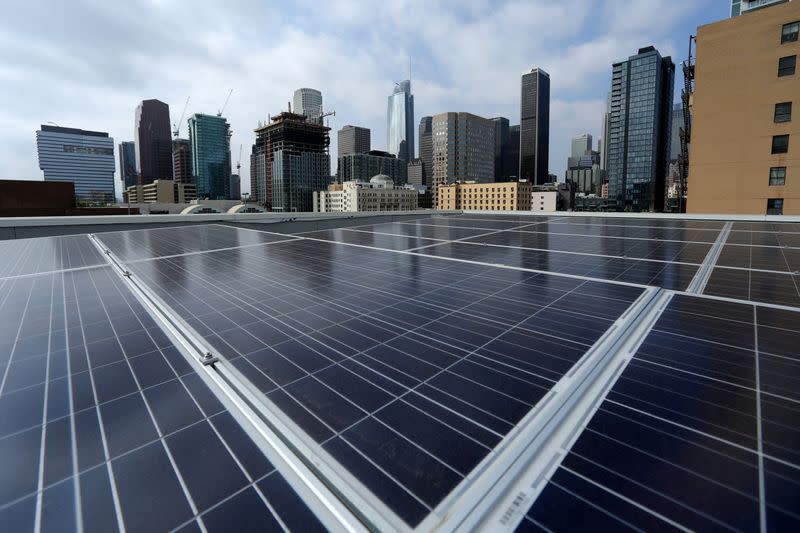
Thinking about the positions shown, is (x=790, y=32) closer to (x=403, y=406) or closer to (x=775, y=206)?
(x=775, y=206)

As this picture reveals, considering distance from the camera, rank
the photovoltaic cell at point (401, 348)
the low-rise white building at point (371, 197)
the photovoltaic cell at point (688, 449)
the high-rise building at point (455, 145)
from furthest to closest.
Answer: the high-rise building at point (455, 145)
the low-rise white building at point (371, 197)
the photovoltaic cell at point (401, 348)
the photovoltaic cell at point (688, 449)

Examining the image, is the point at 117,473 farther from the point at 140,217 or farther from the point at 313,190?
the point at 313,190

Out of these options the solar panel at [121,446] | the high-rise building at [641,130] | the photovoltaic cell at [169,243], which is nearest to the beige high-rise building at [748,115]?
the photovoltaic cell at [169,243]

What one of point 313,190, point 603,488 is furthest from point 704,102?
point 313,190

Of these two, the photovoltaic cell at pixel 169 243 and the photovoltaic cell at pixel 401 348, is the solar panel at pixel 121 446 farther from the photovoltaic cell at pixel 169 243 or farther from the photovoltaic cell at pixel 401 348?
the photovoltaic cell at pixel 169 243

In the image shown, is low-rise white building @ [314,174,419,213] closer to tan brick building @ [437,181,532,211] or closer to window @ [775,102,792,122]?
tan brick building @ [437,181,532,211]

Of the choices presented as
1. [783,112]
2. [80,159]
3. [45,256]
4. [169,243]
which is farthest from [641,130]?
[80,159]
